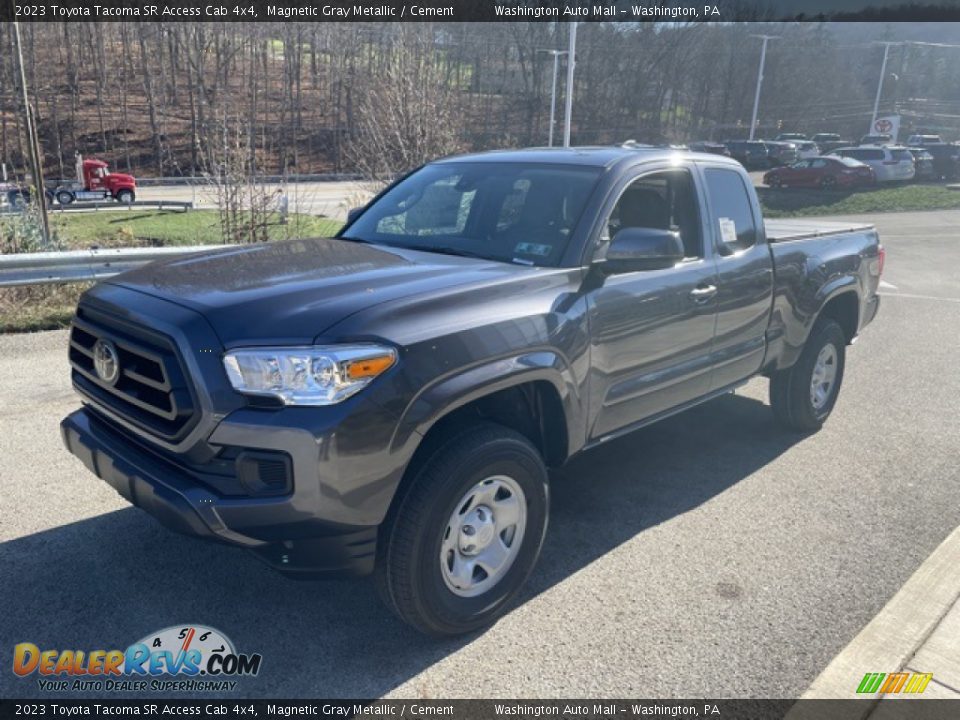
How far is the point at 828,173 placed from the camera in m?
30.9

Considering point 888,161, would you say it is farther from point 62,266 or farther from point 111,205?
point 62,266

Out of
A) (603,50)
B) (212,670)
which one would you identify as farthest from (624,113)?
(212,670)

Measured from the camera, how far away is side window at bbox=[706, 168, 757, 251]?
4.72 metres

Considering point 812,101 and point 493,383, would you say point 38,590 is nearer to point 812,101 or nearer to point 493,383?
point 493,383

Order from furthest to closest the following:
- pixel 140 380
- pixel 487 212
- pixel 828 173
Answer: pixel 828 173, pixel 487 212, pixel 140 380

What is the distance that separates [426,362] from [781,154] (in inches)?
1641

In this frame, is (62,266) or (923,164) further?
(923,164)

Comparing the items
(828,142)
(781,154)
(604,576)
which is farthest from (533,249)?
(828,142)

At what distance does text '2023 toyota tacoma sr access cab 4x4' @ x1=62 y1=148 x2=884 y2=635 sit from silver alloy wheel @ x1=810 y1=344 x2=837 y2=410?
1207mm

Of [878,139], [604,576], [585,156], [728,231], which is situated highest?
[585,156]

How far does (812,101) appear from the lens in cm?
7088

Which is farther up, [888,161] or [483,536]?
[888,161]

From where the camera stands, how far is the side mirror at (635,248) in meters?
3.68

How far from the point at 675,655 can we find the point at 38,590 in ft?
9.17
